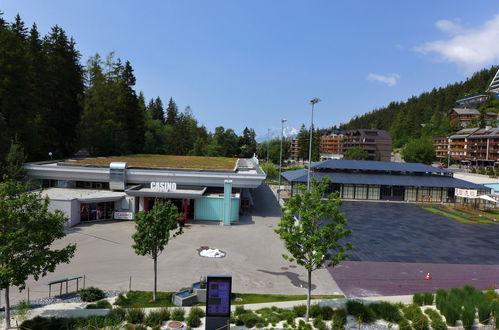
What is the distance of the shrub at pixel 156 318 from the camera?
15.1 metres

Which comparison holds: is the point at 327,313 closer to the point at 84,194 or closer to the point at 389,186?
the point at 84,194

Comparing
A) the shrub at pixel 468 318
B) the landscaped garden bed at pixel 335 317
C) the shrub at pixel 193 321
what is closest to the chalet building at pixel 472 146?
the landscaped garden bed at pixel 335 317

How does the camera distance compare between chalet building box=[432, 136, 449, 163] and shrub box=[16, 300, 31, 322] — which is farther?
chalet building box=[432, 136, 449, 163]

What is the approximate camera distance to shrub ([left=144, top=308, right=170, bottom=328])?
15.1 meters

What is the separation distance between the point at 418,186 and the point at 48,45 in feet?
242

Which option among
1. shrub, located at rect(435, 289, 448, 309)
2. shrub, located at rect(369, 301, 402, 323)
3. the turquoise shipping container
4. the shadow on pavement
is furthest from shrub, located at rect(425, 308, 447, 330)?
the turquoise shipping container

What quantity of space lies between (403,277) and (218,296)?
16.4m

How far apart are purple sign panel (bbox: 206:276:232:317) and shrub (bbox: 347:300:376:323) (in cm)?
657

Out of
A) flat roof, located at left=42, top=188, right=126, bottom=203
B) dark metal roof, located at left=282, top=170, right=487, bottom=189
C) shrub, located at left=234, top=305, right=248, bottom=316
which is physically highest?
dark metal roof, located at left=282, top=170, right=487, bottom=189

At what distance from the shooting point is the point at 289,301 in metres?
19.2

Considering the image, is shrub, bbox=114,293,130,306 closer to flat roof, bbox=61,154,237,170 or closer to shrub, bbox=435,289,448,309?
shrub, bbox=435,289,448,309

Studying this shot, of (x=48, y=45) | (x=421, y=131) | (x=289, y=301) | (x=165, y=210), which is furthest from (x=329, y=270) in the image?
(x=421, y=131)

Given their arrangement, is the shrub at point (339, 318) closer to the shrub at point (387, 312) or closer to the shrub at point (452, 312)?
the shrub at point (387, 312)

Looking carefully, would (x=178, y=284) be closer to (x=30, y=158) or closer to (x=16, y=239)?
(x=16, y=239)
